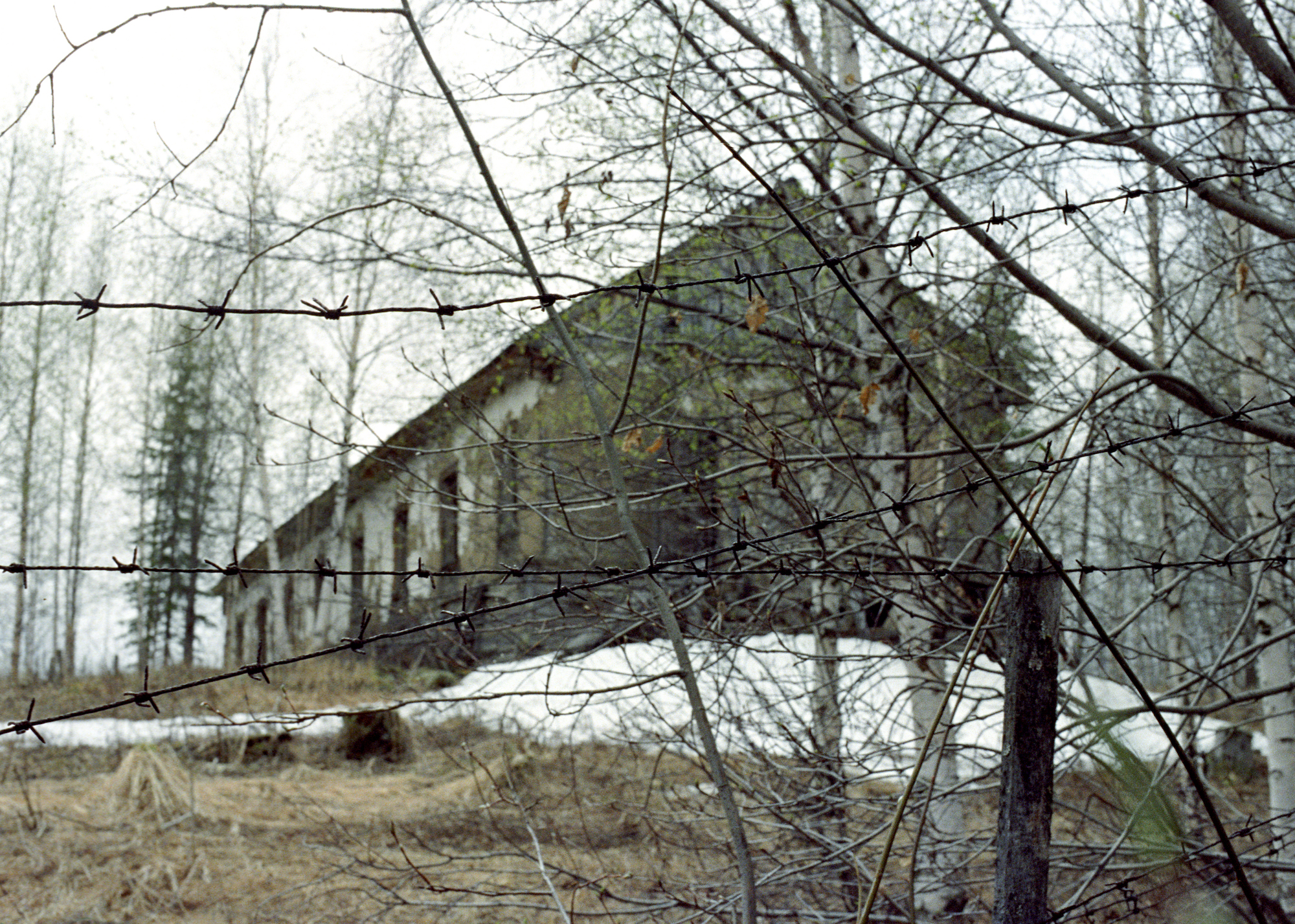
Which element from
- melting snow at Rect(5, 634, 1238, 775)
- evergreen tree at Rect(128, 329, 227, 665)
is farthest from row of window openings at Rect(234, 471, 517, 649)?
evergreen tree at Rect(128, 329, 227, 665)

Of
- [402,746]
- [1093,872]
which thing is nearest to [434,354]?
[402,746]

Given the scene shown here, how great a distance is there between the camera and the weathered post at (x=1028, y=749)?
5.97 feet

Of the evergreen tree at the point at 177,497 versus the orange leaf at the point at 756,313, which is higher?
the evergreen tree at the point at 177,497

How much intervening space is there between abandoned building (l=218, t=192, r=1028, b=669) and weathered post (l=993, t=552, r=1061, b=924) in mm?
321

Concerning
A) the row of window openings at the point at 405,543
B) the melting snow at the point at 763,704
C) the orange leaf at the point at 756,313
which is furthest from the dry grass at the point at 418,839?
the row of window openings at the point at 405,543

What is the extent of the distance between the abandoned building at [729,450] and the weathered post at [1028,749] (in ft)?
1.05

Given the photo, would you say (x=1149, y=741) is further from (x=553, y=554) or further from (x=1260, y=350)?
(x=553, y=554)

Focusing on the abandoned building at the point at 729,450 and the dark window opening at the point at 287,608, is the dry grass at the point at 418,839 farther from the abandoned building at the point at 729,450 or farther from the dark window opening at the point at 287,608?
the dark window opening at the point at 287,608

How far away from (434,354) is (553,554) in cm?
474

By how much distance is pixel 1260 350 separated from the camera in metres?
5.64

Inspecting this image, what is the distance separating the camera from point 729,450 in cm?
362

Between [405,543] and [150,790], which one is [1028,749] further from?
[405,543]

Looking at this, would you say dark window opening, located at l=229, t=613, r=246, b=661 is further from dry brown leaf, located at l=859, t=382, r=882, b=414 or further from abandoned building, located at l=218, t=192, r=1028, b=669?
dry brown leaf, located at l=859, t=382, r=882, b=414

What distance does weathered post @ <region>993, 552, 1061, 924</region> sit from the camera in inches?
71.6
